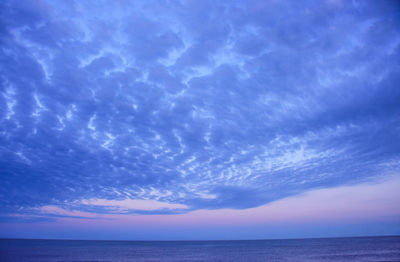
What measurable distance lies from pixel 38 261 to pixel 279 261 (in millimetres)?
45697

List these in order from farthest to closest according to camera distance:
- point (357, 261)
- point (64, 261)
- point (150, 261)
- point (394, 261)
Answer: point (150, 261) < point (64, 261) < point (357, 261) < point (394, 261)

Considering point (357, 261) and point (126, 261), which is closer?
point (357, 261)

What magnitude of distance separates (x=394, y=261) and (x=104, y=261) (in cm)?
4996

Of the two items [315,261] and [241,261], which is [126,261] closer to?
[241,261]

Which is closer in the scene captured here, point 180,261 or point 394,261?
point 394,261

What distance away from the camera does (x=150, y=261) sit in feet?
150

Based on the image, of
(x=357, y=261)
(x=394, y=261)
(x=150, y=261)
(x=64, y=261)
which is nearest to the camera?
(x=394, y=261)

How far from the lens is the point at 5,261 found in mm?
40688

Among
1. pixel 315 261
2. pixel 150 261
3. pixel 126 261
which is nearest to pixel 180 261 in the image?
pixel 150 261

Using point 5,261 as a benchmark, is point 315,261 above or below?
below

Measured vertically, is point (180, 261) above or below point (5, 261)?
below

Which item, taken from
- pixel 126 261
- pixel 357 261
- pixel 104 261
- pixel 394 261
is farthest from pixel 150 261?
pixel 394 261

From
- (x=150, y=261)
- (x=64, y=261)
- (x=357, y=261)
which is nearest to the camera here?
(x=357, y=261)

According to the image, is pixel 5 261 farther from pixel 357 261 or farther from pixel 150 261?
pixel 357 261
